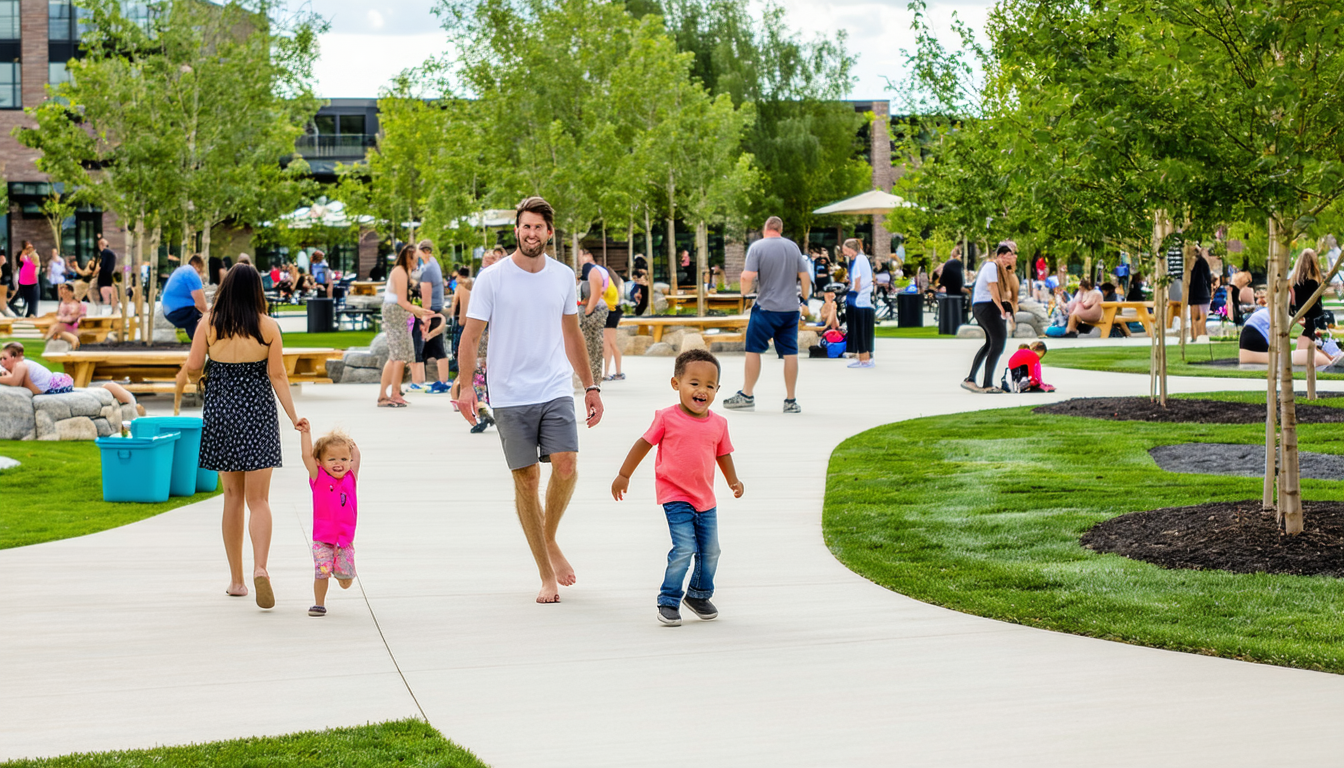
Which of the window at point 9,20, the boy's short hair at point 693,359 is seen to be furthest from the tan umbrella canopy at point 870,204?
the window at point 9,20

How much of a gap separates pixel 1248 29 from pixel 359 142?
2656 inches

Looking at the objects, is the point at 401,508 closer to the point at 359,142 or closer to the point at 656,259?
the point at 656,259

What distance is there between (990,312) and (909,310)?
1676cm

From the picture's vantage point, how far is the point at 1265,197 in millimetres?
6711

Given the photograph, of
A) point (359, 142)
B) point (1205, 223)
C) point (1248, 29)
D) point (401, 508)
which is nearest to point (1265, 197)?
point (1205, 223)

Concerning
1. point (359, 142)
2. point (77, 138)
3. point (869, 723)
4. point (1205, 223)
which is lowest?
point (869, 723)

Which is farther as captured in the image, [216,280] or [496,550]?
[216,280]

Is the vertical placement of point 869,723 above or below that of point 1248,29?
below

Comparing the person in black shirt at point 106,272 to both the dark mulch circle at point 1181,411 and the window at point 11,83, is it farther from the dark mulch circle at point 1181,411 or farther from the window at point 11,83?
the dark mulch circle at point 1181,411

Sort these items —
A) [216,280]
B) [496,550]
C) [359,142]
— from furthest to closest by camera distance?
[359,142] → [216,280] → [496,550]

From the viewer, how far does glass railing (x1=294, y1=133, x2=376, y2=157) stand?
7038 cm

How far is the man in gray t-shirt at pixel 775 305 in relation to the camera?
14.3 meters

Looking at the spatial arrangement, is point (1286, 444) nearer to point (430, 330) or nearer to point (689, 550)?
point (689, 550)

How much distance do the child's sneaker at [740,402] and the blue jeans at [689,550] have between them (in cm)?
861
